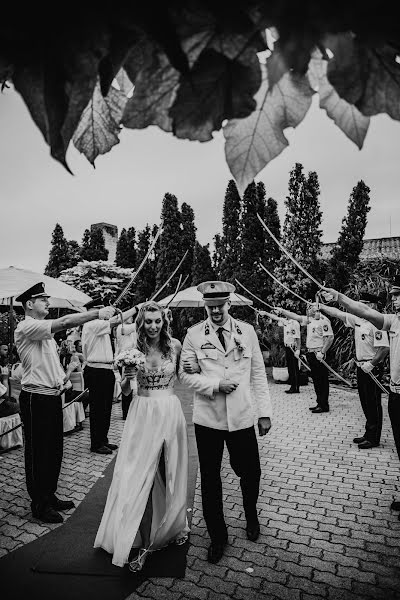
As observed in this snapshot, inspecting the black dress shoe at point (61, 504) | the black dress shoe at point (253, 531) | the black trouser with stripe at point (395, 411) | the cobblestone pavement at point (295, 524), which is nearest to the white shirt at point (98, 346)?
the cobblestone pavement at point (295, 524)

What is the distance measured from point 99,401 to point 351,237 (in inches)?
400

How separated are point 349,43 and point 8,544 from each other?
4540 mm

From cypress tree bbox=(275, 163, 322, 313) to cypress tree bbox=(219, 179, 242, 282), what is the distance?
15.1ft

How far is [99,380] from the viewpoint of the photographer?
254 inches

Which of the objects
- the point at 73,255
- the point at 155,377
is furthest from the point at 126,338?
the point at 73,255

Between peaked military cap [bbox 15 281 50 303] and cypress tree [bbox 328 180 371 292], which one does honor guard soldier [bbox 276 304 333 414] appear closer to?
cypress tree [bbox 328 180 371 292]

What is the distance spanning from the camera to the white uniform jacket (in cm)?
352

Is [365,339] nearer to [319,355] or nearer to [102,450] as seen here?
[319,355]

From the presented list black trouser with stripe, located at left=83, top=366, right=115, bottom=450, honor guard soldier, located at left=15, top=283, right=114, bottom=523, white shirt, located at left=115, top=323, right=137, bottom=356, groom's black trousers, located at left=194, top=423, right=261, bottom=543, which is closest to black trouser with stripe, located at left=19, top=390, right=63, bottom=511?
honor guard soldier, located at left=15, top=283, right=114, bottom=523

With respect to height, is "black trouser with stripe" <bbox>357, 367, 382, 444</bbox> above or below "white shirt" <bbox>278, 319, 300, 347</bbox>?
below

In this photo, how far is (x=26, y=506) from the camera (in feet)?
14.8

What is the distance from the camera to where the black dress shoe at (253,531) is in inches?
145

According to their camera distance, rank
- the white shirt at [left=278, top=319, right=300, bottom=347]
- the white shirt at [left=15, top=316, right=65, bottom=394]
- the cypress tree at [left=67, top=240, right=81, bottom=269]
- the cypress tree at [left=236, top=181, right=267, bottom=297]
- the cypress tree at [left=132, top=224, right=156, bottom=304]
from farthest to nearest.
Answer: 1. the cypress tree at [left=67, top=240, right=81, bottom=269]
2. the cypress tree at [left=132, top=224, right=156, bottom=304]
3. the cypress tree at [left=236, top=181, right=267, bottom=297]
4. the white shirt at [left=278, top=319, right=300, bottom=347]
5. the white shirt at [left=15, top=316, right=65, bottom=394]

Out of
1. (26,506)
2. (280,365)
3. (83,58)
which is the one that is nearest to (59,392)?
(26,506)
